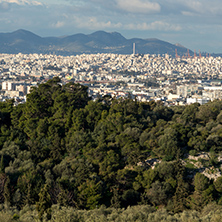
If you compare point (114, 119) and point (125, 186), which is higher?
point (114, 119)

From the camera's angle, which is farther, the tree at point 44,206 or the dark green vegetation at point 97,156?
the dark green vegetation at point 97,156

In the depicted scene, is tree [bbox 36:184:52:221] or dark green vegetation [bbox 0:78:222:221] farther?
dark green vegetation [bbox 0:78:222:221]

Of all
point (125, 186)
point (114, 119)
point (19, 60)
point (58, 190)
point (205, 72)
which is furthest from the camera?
point (19, 60)

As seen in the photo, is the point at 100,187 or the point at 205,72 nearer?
the point at 100,187

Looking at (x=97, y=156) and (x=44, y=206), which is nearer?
(x=44, y=206)

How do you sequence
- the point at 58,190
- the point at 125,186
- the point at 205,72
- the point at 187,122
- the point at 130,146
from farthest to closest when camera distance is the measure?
the point at 205,72
the point at 187,122
the point at 130,146
the point at 125,186
the point at 58,190

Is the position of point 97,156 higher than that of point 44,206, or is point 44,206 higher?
point 97,156

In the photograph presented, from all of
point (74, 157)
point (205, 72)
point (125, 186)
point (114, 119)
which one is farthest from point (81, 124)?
point (205, 72)

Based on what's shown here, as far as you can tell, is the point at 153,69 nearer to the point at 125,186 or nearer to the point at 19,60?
the point at 19,60
